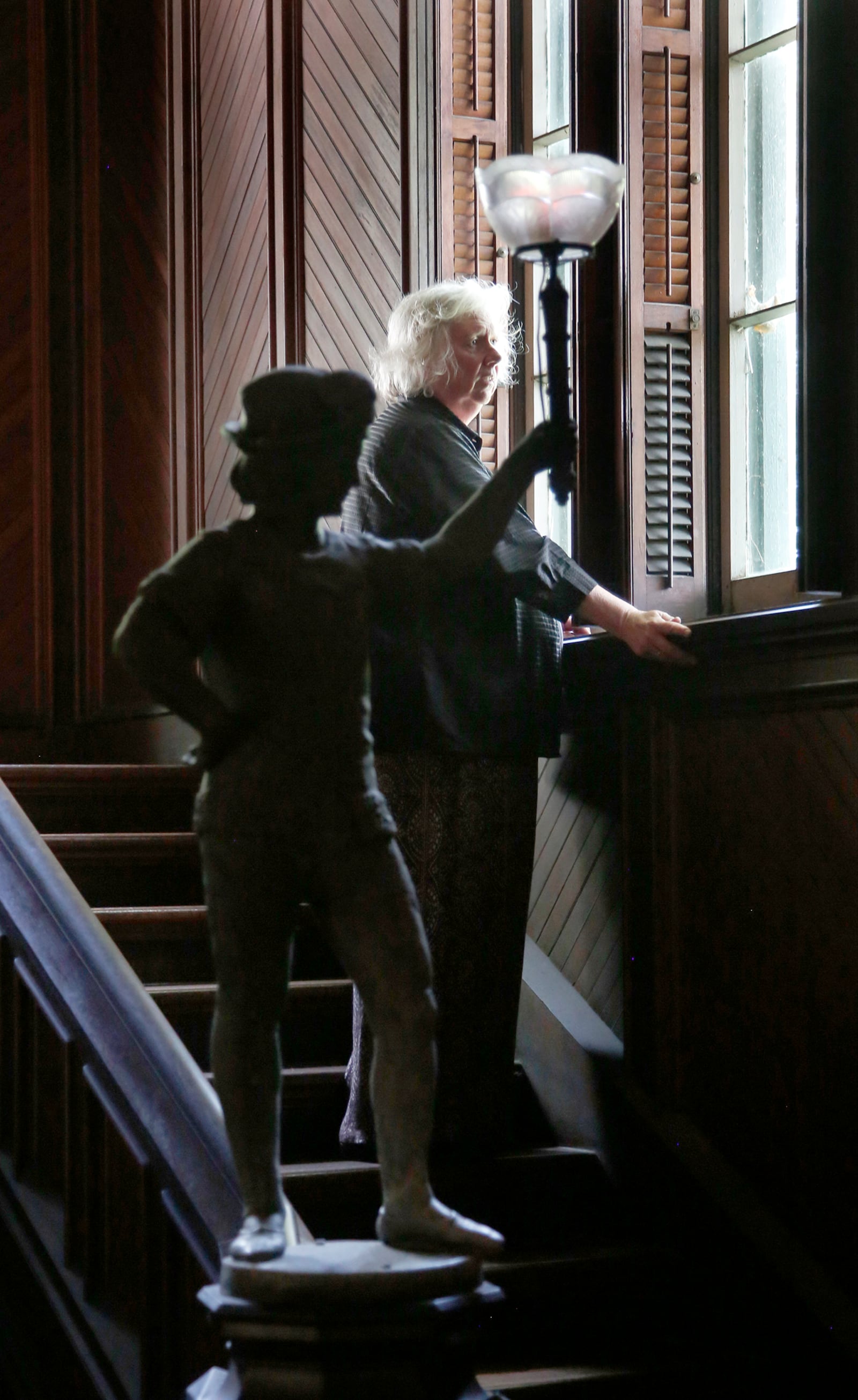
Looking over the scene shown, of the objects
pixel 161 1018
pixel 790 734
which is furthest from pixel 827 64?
pixel 161 1018

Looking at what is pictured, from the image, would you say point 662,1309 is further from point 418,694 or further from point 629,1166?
point 418,694

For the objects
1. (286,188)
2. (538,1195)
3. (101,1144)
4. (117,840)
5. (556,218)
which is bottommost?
(538,1195)

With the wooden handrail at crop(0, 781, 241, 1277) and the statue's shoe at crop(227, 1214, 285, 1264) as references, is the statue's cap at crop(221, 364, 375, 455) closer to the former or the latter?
the statue's shoe at crop(227, 1214, 285, 1264)

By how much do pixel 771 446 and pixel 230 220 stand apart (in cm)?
261

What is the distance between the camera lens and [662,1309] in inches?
123

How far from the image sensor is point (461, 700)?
3.13 metres

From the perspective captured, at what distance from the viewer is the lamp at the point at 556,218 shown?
6.21 feet

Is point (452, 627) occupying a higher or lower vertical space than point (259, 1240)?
higher

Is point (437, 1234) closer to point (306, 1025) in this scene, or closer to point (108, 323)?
point (306, 1025)

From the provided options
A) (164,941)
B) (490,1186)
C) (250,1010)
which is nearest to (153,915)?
(164,941)

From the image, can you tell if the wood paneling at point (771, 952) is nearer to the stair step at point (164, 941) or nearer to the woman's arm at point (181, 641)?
the stair step at point (164, 941)

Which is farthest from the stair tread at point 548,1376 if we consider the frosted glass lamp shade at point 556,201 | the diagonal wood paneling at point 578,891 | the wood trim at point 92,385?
the wood trim at point 92,385

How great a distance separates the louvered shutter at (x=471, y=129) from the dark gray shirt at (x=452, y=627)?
134 cm

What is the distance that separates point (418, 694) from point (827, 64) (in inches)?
52.5
